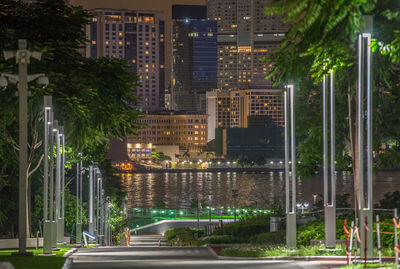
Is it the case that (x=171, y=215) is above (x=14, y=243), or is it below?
below

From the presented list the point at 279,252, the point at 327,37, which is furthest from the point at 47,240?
the point at 327,37

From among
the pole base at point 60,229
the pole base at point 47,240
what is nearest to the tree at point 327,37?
the pole base at point 47,240

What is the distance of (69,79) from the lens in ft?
107

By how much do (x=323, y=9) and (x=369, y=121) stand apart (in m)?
5.68

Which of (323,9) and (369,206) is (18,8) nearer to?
(369,206)

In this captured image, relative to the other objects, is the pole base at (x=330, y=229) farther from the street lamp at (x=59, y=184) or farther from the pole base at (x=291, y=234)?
the street lamp at (x=59, y=184)

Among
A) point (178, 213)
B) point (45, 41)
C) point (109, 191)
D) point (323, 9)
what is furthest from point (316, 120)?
point (178, 213)

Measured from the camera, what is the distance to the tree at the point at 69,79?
32062 mm

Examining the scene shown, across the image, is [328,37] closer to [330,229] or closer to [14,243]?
[330,229]

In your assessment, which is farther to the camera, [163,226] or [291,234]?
[163,226]

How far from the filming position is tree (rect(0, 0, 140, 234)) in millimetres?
32062

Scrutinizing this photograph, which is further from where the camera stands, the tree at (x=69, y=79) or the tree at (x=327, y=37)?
the tree at (x=69, y=79)

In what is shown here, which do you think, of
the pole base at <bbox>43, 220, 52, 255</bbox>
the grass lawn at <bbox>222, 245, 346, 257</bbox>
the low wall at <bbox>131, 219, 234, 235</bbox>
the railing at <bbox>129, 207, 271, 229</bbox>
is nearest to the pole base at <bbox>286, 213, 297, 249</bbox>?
the grass lawn at <bbox>222, 245, 346, 257</bbox>

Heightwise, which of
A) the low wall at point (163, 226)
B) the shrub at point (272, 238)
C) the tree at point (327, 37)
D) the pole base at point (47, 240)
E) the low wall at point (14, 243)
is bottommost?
the low wall at point (163, 226)
